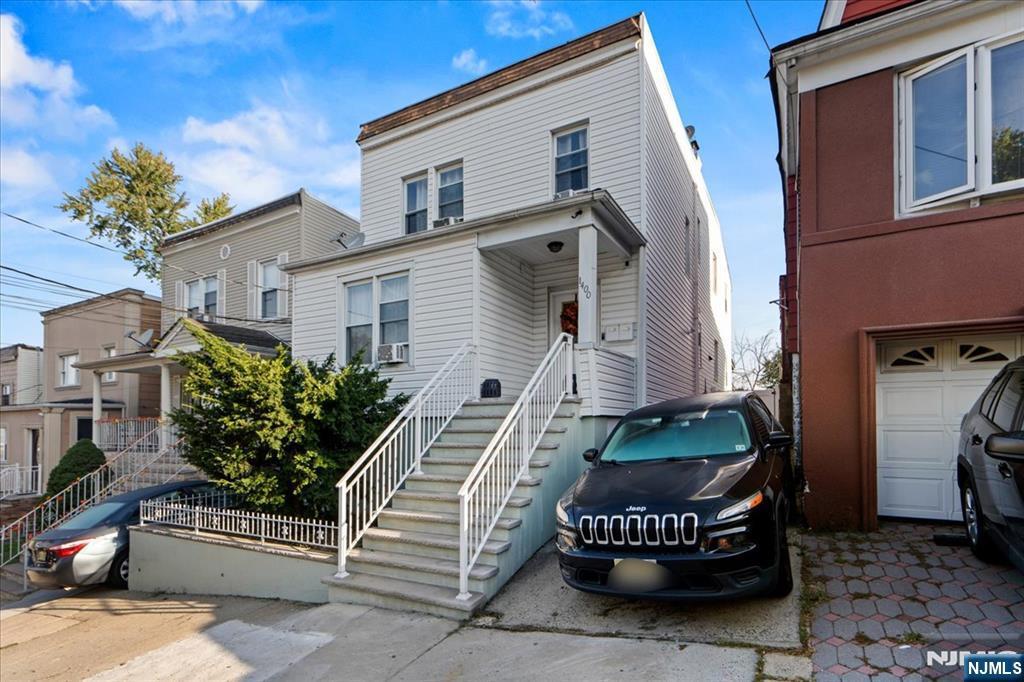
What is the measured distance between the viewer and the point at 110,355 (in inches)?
820

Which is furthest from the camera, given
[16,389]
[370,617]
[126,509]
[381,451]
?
[16,389]

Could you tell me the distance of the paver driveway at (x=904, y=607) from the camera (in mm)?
3607

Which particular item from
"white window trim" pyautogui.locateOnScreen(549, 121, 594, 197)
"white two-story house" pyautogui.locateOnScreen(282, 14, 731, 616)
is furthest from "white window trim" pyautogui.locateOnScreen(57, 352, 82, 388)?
"white window trim" pyautogui.locateOnScreen(549, 121, 594, 197)

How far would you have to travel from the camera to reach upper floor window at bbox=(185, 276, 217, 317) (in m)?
18.1

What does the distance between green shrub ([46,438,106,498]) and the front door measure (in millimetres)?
12299

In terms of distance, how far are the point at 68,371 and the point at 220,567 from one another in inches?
790

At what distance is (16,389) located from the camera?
82.5 feet

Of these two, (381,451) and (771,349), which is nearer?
(381,451)

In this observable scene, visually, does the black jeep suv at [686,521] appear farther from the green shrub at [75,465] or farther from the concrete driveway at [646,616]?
the green shrub at [75,465]

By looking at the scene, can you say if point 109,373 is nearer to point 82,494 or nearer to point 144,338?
point 144,338

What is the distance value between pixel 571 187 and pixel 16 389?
88.8 feet

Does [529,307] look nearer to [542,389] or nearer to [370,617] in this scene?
[542,389]

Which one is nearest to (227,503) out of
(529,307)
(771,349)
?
(529,307)

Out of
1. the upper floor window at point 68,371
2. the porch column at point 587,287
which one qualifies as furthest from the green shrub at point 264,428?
the upper floor window at point 68,371
